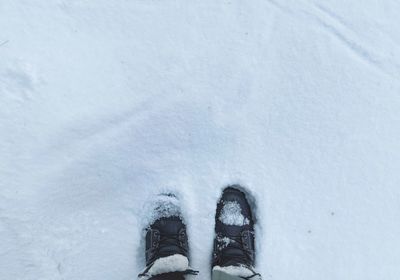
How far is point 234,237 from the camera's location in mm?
1637

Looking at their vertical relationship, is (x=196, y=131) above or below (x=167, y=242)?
above

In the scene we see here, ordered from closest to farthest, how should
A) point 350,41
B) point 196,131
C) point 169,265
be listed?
point 169,265 → point 196,131 → point 350,41

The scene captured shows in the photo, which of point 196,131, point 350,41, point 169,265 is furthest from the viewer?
point 350,41

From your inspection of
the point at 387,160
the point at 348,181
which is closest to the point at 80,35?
the point at 348,181

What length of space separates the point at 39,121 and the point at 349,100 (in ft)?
4.27

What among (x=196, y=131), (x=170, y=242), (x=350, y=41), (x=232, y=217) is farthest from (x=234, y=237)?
(x=350, y=41)

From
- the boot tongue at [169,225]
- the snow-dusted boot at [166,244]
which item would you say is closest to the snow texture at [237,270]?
the snow-dusted boot at [166,244]

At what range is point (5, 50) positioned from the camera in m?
1.52

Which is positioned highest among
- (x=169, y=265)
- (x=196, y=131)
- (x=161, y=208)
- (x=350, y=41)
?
(x=350, y=41)

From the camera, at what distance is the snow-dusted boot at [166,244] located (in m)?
1.50

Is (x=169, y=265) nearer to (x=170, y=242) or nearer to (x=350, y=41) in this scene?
(x=170, y=242)

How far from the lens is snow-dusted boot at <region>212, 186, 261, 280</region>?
1.52 meters

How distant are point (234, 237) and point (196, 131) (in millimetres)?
481

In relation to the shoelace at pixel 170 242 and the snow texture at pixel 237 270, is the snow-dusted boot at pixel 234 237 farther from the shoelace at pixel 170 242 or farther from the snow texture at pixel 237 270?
the shoelace at pixel 170 242
